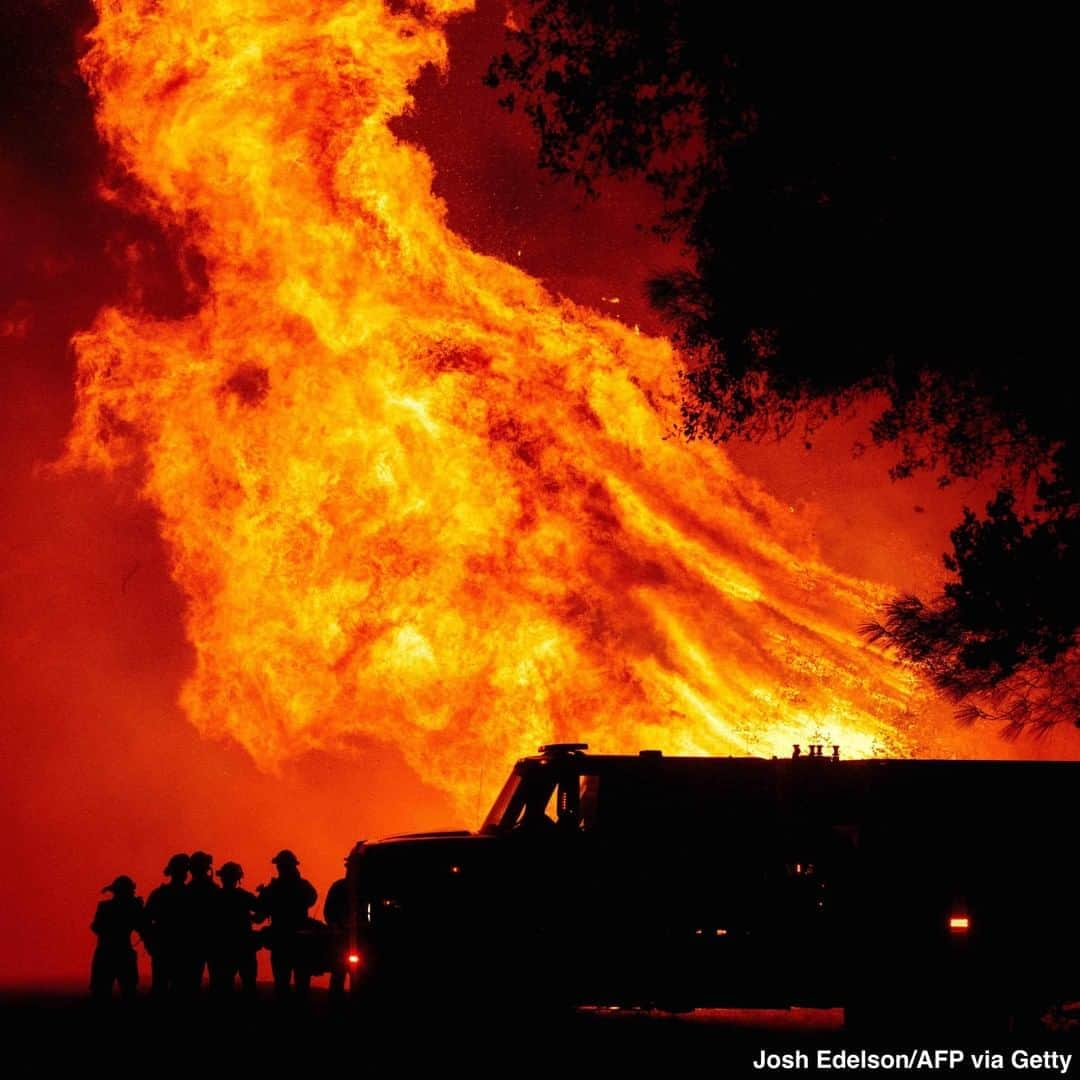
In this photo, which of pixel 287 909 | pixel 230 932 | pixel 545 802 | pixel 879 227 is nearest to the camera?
pixel 879 227

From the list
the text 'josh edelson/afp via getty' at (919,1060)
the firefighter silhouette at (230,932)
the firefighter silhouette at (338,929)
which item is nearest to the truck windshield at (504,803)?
the firefighter silhouette at (338,929)

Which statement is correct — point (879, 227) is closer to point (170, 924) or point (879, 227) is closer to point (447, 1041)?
point (447, 1041)

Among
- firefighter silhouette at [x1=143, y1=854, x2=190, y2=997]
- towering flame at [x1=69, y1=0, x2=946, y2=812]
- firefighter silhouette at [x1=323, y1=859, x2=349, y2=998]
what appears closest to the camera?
firefighter silhouette at [x1=323, y1=859, x2=349, y2=998]

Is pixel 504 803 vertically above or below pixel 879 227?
below

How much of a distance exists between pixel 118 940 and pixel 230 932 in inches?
50.7

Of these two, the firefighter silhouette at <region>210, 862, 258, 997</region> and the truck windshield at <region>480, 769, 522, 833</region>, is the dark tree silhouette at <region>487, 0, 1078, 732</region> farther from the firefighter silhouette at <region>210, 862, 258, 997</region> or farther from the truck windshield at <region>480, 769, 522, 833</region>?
the firefighter silhouette at <region>210, 862, 258, 997</region>

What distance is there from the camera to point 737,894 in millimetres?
15977

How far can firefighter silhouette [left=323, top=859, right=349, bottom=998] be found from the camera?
53.9ft

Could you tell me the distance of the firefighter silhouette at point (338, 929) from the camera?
16425mm

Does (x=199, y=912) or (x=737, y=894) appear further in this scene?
(x=199, y=912)

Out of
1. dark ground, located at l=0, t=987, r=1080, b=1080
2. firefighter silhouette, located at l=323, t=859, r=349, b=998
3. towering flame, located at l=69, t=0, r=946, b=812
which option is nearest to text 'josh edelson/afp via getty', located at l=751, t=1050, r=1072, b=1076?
dark ground, located at l=0, t=987, r=1080, b=1080

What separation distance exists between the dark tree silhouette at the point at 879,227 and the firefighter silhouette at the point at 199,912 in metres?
7.78

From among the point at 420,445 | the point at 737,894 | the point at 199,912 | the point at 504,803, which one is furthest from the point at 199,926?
the point at 420,445

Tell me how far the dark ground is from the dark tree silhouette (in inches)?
131
